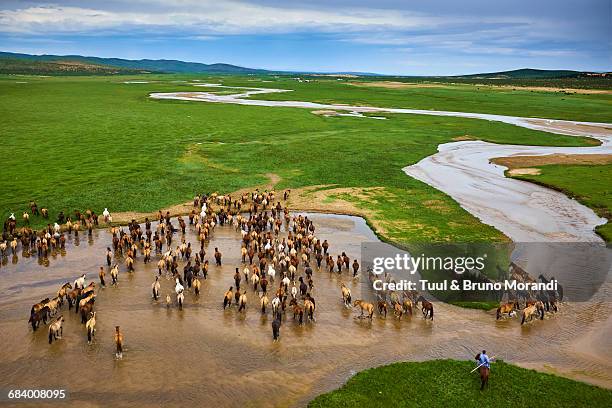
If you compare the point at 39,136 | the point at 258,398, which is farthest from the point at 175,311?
the point at 39,136

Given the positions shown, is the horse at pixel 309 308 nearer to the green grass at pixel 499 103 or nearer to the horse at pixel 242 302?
the horse at pixel 242 302

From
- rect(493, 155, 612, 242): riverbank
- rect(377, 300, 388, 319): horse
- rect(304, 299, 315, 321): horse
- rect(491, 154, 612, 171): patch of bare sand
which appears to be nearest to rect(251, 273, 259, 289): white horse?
rect(304, 299, 315, 321): horse

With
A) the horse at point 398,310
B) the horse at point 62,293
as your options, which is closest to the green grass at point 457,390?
the horse at point 398,310

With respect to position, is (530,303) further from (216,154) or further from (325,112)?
(325,112)

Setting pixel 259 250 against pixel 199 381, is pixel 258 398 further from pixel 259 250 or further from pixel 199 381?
pixel 259 250

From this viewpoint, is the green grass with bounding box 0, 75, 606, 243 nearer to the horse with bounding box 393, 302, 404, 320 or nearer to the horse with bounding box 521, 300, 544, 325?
the horse with bounding box 521, 300, 544, 325

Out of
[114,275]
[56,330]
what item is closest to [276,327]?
[56,330]
